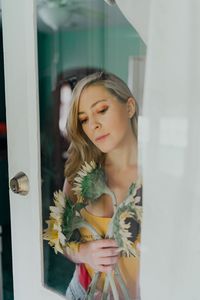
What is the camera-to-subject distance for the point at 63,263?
1.09 m

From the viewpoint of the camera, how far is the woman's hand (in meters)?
0.95

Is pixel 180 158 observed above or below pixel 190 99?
→ below

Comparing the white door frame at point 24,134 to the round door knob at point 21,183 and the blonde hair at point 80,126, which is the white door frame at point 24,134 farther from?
the blonde hair at point 80,126

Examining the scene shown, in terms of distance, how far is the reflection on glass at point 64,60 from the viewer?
86 centimetres

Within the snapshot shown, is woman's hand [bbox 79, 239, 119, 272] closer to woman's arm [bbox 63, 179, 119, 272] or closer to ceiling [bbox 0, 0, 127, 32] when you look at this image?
woman's arm [bbox 63, 179, 119, 272]

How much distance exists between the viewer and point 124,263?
3.07 feet

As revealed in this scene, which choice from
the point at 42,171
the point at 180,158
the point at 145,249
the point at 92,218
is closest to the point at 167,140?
the point at 180,158

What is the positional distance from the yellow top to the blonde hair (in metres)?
0.13

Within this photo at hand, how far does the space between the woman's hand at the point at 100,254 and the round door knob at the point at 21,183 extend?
0.89ft

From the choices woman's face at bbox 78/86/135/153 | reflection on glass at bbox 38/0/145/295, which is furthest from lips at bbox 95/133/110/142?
reflection on glass at bbox 38/0/145/295

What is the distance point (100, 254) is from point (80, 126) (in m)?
0.38

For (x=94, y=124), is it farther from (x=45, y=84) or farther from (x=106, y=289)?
(x=106, y=289)

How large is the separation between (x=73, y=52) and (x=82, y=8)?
12 cm

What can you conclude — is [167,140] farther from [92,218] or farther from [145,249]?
[92,218]
